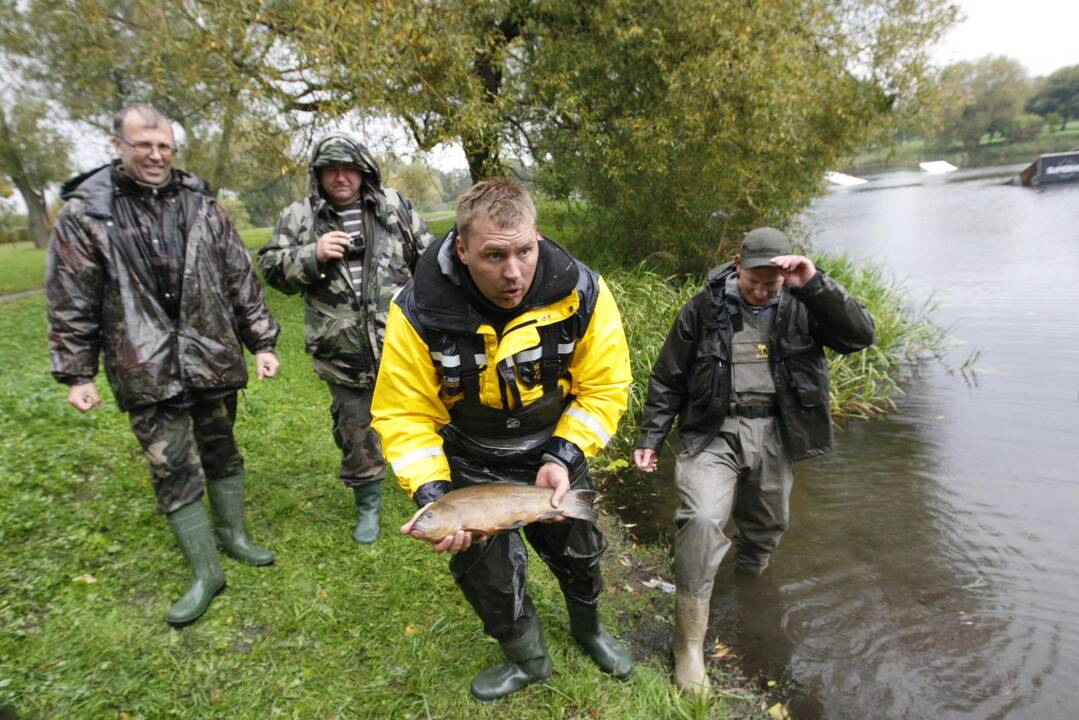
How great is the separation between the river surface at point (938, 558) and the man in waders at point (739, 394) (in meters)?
0.75

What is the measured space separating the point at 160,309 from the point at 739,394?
124 inches

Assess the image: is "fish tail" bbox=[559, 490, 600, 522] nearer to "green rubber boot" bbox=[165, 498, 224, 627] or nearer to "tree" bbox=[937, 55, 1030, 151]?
"green rubber boot" bbox=[165, 498, 224, 627]

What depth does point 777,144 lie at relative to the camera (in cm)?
930

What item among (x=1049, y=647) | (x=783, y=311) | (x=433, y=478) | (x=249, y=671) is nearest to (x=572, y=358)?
(x=433, y=478)

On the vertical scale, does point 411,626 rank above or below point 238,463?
below

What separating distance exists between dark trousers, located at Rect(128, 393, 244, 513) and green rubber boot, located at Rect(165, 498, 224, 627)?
0.26ft

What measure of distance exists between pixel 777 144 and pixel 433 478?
8.93 meters

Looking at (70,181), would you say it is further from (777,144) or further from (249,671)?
(777,144)

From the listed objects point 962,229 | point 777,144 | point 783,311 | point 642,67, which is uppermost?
point 642,67

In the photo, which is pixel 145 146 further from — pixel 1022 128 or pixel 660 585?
pixel 1022 128

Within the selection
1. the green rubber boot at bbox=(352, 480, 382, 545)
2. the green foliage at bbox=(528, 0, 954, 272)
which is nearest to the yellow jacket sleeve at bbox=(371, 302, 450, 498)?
the green rubber boot at bbox=(352, 480, 382, 545)

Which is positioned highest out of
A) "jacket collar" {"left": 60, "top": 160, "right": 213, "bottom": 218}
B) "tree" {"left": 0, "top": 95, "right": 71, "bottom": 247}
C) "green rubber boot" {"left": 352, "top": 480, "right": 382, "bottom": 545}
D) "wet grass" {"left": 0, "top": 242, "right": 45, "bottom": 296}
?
"tree" {"left": 0, "top": 95, "right": 71, "bottom": 247}

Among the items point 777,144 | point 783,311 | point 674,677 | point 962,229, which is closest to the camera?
point 674,677

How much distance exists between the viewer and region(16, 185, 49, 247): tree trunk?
1984 cm
